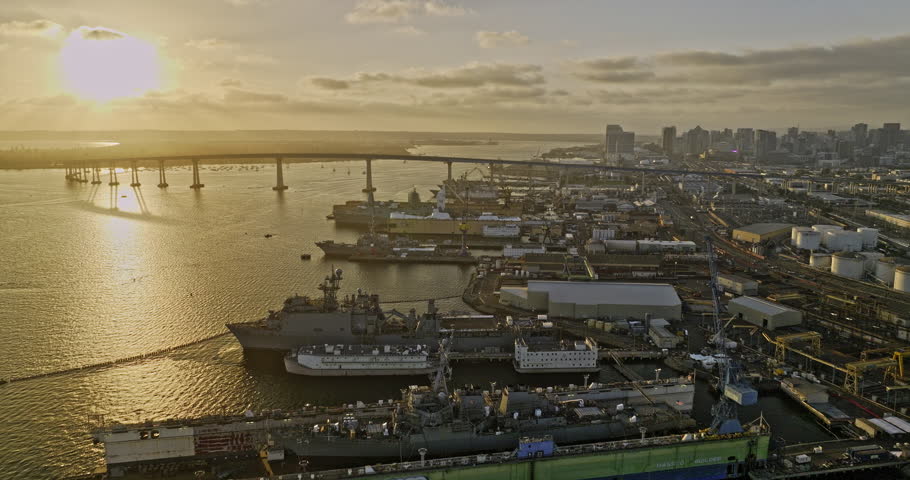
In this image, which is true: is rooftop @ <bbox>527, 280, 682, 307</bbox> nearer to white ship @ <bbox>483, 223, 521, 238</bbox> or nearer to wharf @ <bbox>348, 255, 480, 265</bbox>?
wharf @ <bbox>348, 255, 480, 265</bbox>

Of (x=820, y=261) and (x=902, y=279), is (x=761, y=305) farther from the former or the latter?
(x=820, y=261)

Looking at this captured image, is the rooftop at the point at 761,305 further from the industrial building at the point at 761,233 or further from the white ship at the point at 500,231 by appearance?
the white ship at the point at 500,231

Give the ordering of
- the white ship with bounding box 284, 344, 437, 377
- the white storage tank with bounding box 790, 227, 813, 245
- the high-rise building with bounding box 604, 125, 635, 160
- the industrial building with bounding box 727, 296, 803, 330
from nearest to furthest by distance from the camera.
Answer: the white ship with bounding box 284, 344, 437, 377, the industrial building with bounding box 727, 296, 803, 330, the white storage tank with bounding box 790, 227, 813, 245, the high-rise building with bounding box 604, 125, 635, 160

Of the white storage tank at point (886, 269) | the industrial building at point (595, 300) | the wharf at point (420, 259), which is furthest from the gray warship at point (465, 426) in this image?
the white storage tank at point (886, 269)

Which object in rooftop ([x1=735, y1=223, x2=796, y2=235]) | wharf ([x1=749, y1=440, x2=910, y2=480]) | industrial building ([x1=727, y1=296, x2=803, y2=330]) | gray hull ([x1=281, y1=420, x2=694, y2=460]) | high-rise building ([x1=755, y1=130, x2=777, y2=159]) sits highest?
high-rise building ([x1=755, y1=130, x2=777, y2=159])

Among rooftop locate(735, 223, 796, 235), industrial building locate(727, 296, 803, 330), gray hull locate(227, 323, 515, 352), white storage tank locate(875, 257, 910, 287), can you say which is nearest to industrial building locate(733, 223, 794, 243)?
rooftop locate(735, 223, 796, 235)

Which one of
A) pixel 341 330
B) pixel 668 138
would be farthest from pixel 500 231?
pixel 668 138

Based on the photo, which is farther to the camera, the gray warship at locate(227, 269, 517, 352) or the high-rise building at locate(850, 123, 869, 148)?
the high-rise building at locate(850, 123, 869, 148)
